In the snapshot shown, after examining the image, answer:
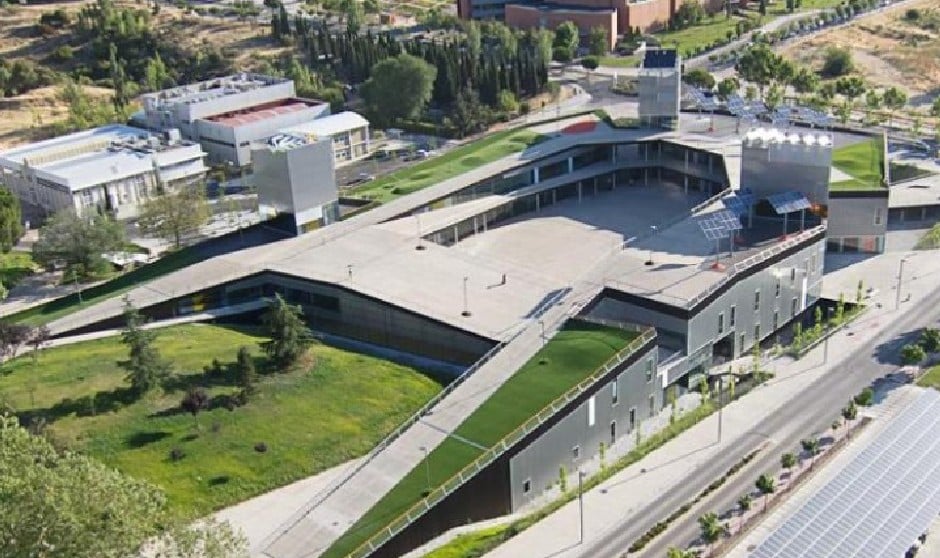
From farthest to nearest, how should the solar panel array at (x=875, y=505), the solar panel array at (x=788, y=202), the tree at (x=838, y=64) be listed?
the tree at (x=838, y=64), the solar panel array at (x=788, y=202), the solar panel array at (x=875, y=505)

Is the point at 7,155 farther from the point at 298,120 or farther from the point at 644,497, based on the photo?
the point at 644,497

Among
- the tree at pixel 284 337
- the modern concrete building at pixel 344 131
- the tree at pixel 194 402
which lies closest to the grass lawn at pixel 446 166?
the modern concrete building at pixel 344 131

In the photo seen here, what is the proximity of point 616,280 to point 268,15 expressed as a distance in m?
140

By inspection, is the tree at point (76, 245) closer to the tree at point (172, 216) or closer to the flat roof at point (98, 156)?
the tree at point (172, 216)

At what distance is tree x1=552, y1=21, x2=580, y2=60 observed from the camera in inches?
6457

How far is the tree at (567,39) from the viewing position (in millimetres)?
164000

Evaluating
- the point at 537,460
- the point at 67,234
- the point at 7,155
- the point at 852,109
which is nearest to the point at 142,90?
the point at 7,155

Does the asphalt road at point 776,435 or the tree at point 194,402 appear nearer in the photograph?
the asphalt road at point 776,435

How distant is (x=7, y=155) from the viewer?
386ft

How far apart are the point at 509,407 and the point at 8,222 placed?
60.6 metres

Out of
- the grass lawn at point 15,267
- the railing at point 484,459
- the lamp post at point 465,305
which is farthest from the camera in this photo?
the grass lawn at point 15,267

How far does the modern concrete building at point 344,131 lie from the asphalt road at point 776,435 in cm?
6900

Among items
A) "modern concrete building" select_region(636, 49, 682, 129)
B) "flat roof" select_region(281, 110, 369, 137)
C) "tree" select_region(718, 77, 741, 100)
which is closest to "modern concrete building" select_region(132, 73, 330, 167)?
"flat roof" select_region(281, 110, 369, 137)

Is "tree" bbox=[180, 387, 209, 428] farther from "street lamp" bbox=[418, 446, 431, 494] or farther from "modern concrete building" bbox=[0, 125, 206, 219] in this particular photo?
"modern concrete building" bbox=[0, 125, 206, 219]
